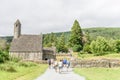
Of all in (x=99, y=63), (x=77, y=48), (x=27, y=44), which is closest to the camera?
(x=99, y=63)

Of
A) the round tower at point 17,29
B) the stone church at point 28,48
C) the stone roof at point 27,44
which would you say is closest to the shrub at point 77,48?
the round tower at point 17,29

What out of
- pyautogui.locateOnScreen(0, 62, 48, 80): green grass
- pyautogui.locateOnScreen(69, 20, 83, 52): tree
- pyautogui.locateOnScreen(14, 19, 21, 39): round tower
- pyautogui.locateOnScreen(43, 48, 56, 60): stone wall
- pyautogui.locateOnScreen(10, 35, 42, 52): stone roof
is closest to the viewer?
pyautogui.locateOnScreen(0, 62, 48, 80): green grass

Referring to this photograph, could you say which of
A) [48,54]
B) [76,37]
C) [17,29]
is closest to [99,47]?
[76,37]

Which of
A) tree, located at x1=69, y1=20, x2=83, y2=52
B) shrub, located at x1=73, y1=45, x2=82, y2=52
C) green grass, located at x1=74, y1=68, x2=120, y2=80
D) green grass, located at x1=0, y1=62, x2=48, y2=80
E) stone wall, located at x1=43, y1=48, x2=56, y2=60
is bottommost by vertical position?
green grass, located at x1=74, y1=68, x2=120, y2=80

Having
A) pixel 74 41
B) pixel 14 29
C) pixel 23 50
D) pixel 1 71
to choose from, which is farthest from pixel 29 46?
pixel 1 71

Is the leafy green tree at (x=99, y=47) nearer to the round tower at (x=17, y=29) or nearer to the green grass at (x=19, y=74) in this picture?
the round tower at (x=17, y=29)

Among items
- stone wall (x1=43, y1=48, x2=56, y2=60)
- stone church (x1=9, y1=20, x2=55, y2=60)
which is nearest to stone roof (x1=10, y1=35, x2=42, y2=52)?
stone church (x1=9, y1=20, x2=55, y2=60)

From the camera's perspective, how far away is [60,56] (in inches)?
3738

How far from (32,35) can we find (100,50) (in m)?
28.4

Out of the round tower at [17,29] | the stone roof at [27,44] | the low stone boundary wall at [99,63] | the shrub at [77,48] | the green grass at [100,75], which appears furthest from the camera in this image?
the shrub at [77,48]

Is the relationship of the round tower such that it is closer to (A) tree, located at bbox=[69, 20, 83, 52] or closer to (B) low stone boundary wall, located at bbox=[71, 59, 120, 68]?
(A) tree, located at bbox=[69, 20, 83, 52]

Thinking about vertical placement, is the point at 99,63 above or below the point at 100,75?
above

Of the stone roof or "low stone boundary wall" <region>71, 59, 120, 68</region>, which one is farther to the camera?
the stone roof

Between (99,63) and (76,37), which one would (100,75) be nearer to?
(99,63)
